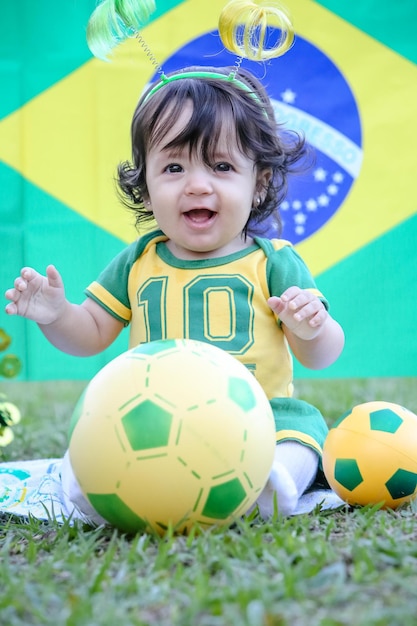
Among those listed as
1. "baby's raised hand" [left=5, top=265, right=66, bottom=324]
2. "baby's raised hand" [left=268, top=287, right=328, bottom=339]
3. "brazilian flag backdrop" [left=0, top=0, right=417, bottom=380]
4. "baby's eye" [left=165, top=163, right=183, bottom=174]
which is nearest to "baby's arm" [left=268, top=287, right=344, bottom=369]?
"baby's raised hand" [left=268, top=287, right=328, bottom=339]

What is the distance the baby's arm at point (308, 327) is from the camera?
5.55 feet

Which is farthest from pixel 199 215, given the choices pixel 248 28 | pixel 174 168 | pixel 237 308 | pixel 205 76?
pixel 248 28

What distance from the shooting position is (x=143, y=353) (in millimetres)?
1415

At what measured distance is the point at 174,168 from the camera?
1.93 metres

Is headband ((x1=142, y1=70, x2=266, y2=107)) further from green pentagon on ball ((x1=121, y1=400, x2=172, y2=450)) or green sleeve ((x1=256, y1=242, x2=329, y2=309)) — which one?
green pentagon on ball ((x1=121, y1=400, x2=172, y2=450))

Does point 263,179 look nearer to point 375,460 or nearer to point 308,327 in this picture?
point 308,327

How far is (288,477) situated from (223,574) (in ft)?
1.54

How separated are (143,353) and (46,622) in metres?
0.56

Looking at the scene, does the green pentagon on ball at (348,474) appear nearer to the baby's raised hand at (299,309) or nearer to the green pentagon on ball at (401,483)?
the green pentagon on ball at (401,483)

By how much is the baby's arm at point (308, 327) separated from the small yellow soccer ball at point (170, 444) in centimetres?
35

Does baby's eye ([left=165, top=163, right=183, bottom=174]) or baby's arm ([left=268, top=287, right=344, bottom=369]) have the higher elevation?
baby's eye ([left=165, top=163, right=183, bottom=174])

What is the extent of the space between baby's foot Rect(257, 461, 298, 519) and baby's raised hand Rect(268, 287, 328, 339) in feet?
1.10

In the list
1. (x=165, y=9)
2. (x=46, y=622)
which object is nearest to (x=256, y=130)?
(x=165, y=9)

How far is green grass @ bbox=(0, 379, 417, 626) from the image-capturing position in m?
0.95
